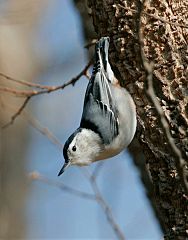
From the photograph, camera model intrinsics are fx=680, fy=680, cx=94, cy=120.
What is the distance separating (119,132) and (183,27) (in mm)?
813

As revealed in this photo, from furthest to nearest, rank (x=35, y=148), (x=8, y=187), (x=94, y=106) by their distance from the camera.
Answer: (x=35, y=148) < (x=8, y=187) < (x=94, y=106)

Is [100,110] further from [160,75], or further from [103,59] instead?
Result: [160,75]

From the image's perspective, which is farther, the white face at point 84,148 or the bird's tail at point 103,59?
the white face at point 84,148

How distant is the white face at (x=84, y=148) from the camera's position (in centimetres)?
391

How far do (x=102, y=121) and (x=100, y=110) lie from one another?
0.07 m

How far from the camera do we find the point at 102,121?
382 centimetres

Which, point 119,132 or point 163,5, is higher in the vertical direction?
point 163,5

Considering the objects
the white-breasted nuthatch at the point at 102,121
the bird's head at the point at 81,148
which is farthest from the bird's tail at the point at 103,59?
the bird's head at the point at 81,148

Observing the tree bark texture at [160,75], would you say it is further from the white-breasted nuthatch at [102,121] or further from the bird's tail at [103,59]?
the white-breasted nuthatch at [102,121]

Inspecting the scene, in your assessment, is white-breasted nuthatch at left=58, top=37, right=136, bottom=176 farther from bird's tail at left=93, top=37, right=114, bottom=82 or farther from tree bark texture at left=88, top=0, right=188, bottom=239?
tree bark texture at left=88, top=0, right=188, bottom=239

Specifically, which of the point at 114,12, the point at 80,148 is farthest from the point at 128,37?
the point at 80,148

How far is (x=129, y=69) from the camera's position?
3.39 m

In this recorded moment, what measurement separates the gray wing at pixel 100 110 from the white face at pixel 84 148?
60 mm

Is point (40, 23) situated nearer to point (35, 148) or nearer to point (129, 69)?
point (35, 148)
